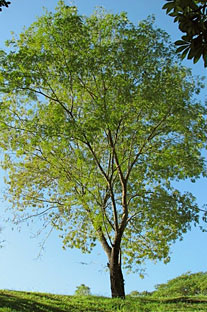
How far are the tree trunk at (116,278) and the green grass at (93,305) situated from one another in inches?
28.7

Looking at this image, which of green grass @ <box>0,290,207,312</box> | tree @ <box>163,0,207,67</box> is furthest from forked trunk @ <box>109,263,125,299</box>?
tree @ <box>163,0,207,67</box>

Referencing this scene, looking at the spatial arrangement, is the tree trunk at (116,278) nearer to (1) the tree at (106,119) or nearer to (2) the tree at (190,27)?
(1) the tree at (106,119)

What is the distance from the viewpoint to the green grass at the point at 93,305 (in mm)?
9953

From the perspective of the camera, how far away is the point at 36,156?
15555 mm

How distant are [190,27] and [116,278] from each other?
11.9 metres

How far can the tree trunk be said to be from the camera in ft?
44.2

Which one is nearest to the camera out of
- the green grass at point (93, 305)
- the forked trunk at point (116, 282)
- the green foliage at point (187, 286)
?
the green grass at point (93, 305)

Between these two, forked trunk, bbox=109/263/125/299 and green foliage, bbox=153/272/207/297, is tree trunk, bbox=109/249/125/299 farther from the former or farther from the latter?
green foliage, bbox=153/272/207/297

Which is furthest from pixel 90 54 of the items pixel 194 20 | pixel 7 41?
pixel 194 20

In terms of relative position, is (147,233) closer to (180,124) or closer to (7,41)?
(180,124)

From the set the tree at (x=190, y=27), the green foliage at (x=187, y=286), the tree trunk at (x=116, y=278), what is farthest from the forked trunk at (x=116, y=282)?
the tree at (x=190, y=27)

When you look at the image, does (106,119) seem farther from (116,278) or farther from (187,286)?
(187,286)

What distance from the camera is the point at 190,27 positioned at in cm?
323

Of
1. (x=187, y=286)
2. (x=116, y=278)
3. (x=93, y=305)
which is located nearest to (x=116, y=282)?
(x=116, y=278)
